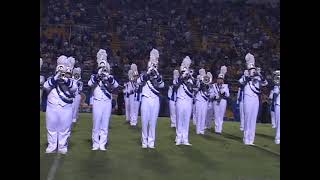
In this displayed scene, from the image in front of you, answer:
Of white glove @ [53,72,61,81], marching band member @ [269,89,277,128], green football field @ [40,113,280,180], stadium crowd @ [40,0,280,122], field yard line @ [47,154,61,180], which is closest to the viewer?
field yard line @ [47,154,61,180]

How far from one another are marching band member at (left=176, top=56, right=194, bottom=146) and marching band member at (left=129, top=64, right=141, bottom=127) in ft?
1.94

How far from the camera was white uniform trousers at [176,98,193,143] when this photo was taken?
25.1 ft

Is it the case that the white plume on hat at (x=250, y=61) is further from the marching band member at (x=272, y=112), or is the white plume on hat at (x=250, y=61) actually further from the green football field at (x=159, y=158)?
the green football field at (x=159, y=158)

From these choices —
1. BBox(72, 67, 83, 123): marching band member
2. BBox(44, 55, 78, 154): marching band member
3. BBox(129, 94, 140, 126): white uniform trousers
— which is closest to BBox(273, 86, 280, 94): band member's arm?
BBox(129, 94, 140, 126): white uniform trousers

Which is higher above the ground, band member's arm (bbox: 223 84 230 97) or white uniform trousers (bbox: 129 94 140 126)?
band member's arm (bbox: 223 84 230 97)

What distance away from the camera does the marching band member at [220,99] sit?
8203 mm

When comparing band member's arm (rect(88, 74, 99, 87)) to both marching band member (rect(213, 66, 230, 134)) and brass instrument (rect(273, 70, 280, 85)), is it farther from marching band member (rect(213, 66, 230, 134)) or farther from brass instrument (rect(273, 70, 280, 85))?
brass instrument (rect(273, 70, 280, 85))

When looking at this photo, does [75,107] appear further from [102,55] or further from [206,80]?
[206,80]

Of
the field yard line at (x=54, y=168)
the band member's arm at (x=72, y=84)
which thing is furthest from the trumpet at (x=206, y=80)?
the field yard line at (x=54, y=168)
